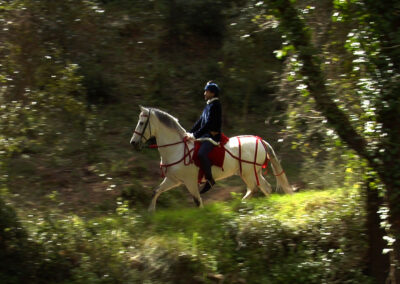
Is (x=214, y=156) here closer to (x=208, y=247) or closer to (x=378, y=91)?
(x=208, y=247)

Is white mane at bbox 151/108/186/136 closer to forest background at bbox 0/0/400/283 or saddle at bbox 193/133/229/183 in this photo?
saddle at bbox 193/133/229/183

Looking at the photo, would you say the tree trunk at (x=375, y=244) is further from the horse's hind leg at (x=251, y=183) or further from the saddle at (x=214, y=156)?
the saddle at (x=214, y=156)

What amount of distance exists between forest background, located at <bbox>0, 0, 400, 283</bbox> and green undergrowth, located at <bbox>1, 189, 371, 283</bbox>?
19 millimetres

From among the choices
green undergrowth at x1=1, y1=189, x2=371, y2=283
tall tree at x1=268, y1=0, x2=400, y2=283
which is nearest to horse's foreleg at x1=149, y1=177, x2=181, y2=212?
green undergrowth at x1=1, y1=189, x2=371, y2=283

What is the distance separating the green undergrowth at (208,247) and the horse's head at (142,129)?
158cm

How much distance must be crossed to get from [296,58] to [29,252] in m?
5.02

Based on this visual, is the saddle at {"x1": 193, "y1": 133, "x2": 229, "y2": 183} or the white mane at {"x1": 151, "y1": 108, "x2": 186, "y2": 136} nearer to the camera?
the saddle at {"x1": 193, "y1": 133, "x2": 229, "y2": 183}

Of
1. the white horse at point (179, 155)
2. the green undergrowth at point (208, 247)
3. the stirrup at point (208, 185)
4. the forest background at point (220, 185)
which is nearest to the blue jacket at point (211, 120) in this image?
the white horse at point (179, 155)

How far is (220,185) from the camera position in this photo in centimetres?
1373

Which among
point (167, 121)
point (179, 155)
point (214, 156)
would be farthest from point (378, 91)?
point (167, 121)

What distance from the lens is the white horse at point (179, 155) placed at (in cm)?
1048

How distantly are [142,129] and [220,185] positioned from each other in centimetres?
381

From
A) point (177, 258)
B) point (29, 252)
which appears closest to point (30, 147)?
point (29, 252)

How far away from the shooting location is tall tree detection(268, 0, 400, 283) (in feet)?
24.5
